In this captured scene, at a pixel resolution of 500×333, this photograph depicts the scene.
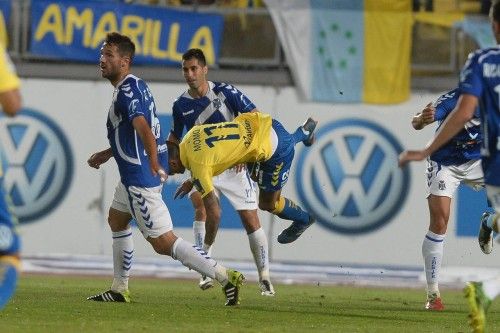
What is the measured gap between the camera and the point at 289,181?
17.6m

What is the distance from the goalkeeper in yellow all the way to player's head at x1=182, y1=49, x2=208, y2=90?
837mm

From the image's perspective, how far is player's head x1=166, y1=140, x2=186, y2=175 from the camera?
13.0 m

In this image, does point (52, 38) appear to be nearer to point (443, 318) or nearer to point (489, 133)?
point (443, 318)

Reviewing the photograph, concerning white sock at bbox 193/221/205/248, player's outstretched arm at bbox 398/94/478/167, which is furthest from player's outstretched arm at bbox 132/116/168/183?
white sock at bbox 193/221/205/248

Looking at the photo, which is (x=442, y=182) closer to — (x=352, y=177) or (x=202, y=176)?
(x=202, y=176)

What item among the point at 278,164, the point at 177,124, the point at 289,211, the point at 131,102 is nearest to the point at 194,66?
the point at 177,124

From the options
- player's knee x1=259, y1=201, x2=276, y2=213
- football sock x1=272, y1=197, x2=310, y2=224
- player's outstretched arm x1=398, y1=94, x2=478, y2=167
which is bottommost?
football sock x1=272, y1=197, x2=310, y2=224

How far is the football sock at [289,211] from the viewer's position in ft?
43.4

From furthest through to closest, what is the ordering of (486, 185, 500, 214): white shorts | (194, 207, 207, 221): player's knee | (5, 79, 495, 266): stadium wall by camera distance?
1. (5, 79, 495, 266): stadium wall
2. (194, 207, 207, 221): player's knee
3. (486, 185, 500, 214): white shorts

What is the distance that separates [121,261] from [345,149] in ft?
21.6

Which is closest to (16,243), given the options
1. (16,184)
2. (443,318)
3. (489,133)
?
(489,133)

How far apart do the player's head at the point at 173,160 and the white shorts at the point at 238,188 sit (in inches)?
18.3

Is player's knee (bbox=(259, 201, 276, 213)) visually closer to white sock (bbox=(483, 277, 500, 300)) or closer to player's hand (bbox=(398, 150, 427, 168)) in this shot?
white sock (bbox=(483, 277, 500, 300))

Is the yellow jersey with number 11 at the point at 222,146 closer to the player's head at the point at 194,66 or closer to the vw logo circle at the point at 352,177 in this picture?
the player's head at the point at 194,66
